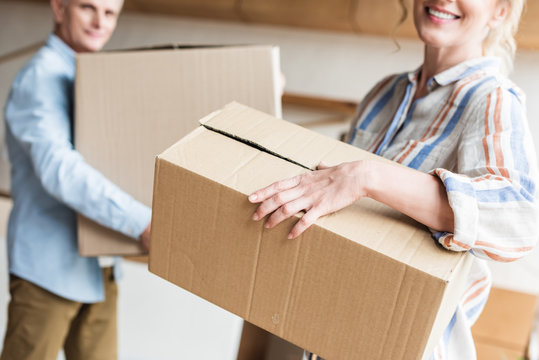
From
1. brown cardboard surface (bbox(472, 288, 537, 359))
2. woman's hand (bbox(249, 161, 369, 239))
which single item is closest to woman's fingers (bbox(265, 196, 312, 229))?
Answer: woman's hand (bbox(249, 161, 369, 239))

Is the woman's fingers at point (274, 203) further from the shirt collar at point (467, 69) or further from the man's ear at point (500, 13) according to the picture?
the man's ear at point (500, 13)

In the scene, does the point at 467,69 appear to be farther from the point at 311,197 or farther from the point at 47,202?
the point at 47,202

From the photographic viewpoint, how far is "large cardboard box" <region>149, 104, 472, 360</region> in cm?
53

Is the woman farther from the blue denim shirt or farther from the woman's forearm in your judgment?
the blue denim shirt

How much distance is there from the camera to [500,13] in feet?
2.40

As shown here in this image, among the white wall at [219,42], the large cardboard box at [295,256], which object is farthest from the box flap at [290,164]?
the white wall at [219,42]

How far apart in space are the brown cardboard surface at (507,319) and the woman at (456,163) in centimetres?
115

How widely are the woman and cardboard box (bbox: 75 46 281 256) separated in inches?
10.0

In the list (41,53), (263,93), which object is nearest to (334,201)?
(263,93)

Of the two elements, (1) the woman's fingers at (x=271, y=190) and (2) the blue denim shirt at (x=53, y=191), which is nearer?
(1) the woman's fingers at (x=271, y=190)

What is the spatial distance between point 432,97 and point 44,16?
190 cm

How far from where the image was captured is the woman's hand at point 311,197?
554mm

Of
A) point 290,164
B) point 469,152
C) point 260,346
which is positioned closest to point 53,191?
point 290,164

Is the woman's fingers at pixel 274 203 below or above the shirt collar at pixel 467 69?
below
